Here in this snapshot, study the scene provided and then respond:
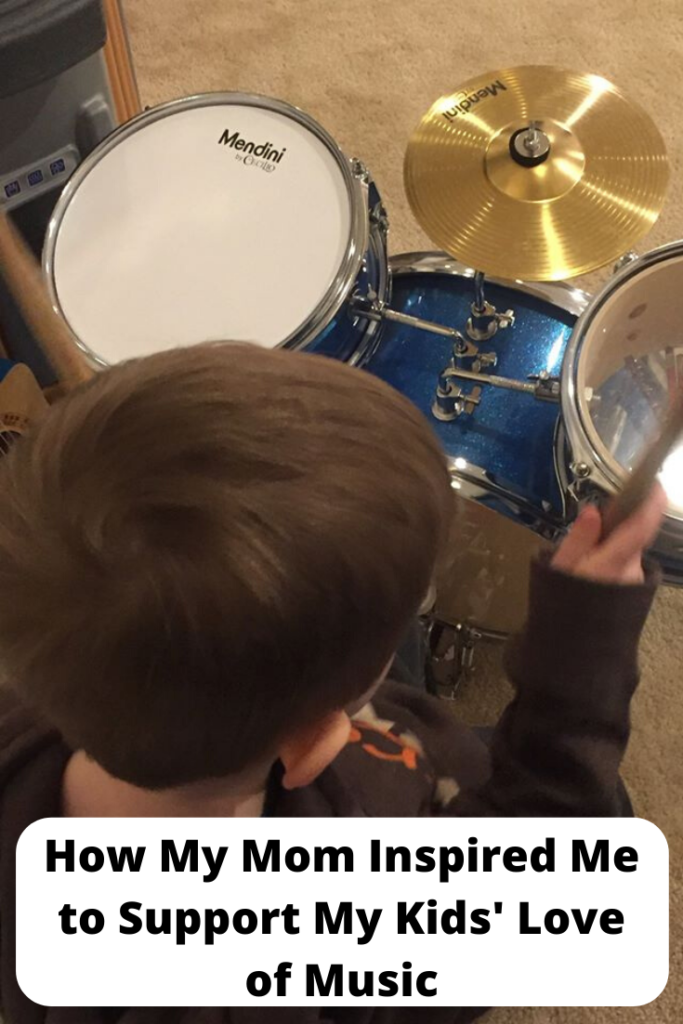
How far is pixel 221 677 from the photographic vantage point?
0.38 meters

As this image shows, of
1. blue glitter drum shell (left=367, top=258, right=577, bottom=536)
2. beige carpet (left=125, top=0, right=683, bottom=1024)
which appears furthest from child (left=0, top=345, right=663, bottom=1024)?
beige carpet (left=125, top=0, right=683, bottom=1024)

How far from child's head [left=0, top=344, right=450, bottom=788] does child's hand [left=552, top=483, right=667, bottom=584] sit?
0.14m

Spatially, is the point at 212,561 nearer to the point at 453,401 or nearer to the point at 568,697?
the point at 568,697

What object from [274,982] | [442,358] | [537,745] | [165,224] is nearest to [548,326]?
[442,358]

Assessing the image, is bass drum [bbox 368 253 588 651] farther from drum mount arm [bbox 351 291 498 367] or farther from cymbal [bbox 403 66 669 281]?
cymbal [bbox 403 66 669 281]

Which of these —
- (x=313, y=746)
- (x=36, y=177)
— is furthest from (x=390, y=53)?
(x=313, y=746)

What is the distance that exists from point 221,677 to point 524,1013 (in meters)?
0.87

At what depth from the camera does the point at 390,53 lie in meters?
1.66

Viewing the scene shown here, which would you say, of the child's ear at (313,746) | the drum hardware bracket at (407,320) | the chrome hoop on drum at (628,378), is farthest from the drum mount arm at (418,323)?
the child's ear at (313,746)

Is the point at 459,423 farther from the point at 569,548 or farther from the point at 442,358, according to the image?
the point at 569,548

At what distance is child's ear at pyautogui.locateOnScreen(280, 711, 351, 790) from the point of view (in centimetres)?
45

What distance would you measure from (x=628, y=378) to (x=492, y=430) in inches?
6.1

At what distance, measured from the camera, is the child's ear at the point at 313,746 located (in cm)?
45

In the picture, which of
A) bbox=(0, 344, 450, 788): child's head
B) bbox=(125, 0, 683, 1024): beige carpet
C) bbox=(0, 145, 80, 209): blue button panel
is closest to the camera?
bbox=(0, 344, 450, 788): child's head
